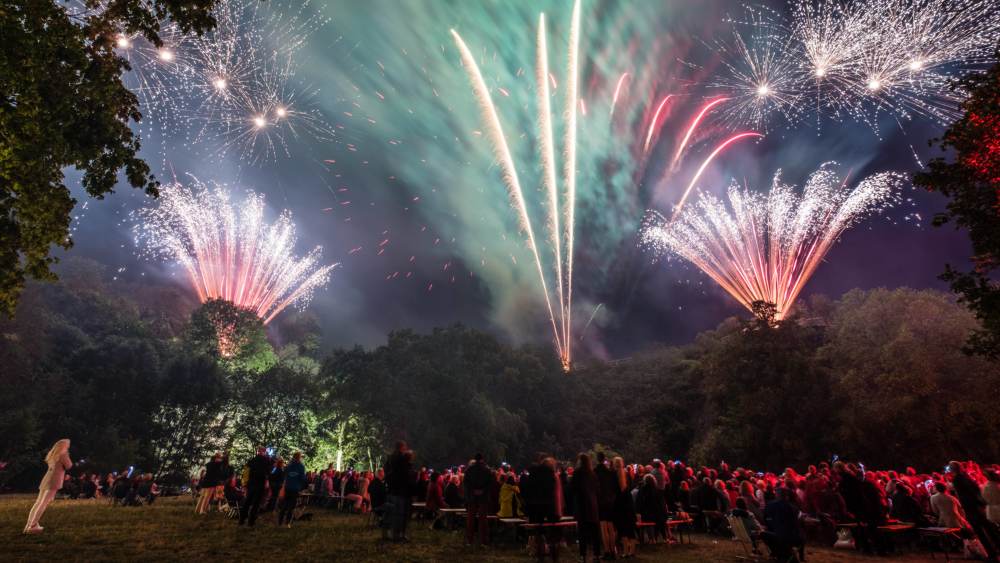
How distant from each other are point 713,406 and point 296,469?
38.0m

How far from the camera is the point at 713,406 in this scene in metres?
42.8

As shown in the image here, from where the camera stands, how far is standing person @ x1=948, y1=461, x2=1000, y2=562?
1102 cm

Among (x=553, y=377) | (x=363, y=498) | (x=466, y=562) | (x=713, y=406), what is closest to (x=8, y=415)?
(x=363, y=498)

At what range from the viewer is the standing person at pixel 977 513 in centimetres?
1102

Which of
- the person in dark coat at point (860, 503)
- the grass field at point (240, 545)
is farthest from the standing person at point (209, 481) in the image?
the person in dark coat at point (860, 503)

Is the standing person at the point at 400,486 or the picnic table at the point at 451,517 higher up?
the standing person at the point at 400,486

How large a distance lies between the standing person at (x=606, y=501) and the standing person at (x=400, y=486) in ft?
14.0

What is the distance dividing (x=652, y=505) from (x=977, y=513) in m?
6.91

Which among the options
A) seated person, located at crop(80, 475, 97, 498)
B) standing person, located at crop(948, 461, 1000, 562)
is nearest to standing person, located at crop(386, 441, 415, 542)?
standing person, located at crop(948, 461, 1000, 562)

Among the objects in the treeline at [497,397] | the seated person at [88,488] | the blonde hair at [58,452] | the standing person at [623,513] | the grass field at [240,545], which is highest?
the treeline at [497,397]

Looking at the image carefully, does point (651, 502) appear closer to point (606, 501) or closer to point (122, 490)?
point (606, 501)

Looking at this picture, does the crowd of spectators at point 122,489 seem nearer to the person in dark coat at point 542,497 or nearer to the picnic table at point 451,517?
the picnic table at point 451,517

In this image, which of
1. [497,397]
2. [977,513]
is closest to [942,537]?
[977,513]

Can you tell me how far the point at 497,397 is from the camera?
53031mm
